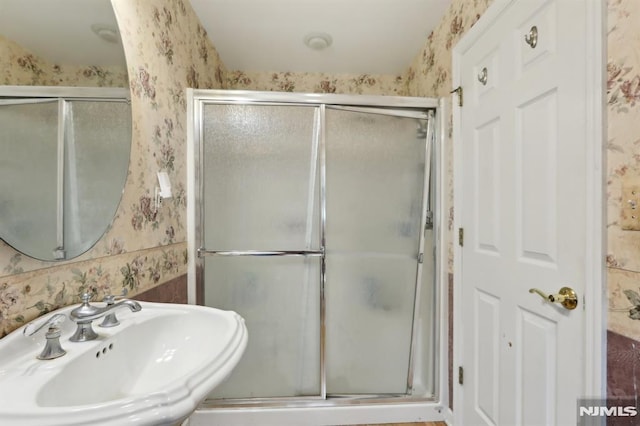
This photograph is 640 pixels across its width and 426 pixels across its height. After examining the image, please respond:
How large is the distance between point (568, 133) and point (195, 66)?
71.9 inches

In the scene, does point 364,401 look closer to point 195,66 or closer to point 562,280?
point 562,280

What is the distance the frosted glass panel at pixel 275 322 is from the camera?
1689 mm

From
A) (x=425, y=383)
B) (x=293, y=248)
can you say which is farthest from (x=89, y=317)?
(x=425, y=383)

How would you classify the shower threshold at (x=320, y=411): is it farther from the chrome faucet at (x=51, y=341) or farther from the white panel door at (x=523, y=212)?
the chrome faucet at (x=51, y=341)

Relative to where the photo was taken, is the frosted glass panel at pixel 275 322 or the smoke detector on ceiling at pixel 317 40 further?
the smoke detector on ceiling at pixel 317 40

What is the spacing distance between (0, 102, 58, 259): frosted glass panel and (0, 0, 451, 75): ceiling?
0.18 m

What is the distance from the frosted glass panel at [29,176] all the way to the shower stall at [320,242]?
852mm

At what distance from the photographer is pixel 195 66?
1742mm

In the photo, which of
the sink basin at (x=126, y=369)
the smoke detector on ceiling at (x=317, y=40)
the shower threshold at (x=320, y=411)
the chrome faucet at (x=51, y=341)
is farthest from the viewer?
the smoke detector on ceiling at (x=317, y=40)

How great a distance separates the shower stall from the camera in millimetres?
1663

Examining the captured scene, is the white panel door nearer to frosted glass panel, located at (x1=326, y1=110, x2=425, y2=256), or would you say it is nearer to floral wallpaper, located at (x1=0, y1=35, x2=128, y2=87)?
frosted glass panel, located at (x1=326, y1=110, x2=425, y2=256)

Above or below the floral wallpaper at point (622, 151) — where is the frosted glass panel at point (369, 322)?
below

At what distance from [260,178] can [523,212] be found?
1.26 metres

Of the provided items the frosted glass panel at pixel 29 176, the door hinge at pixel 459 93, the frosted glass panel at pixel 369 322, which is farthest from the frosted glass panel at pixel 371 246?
the frosted glass panel at pixel 29 176
